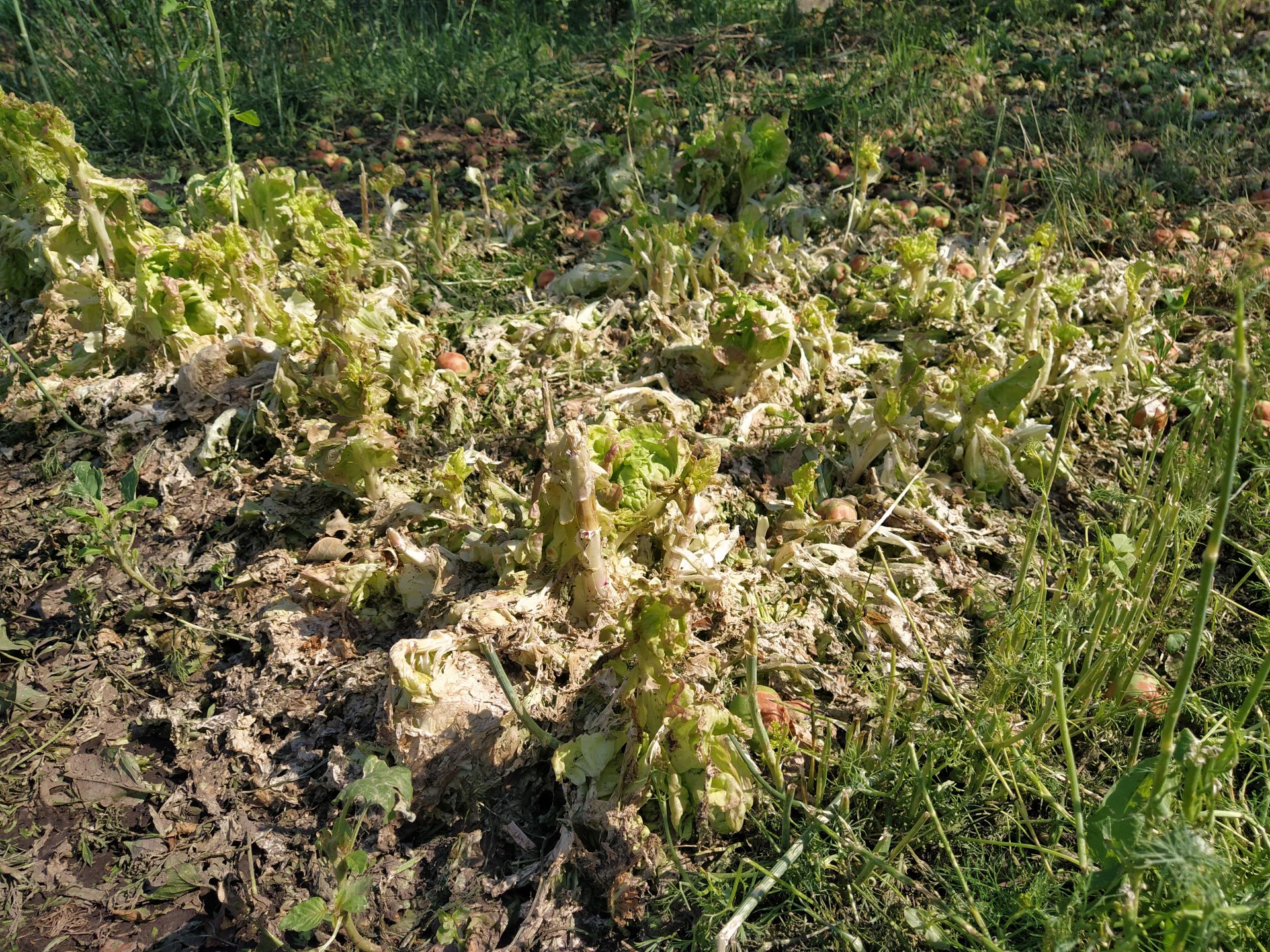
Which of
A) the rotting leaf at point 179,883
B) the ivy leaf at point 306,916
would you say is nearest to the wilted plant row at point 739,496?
the ivy leaf at point 306,916

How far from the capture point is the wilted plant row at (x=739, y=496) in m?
1.75

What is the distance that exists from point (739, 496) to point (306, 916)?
1.50 meters

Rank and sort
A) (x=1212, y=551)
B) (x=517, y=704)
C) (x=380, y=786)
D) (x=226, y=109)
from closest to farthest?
(x=1212, y=551)
(x=380, y=786)
(x=517, y=704)
(x=226, y=109)

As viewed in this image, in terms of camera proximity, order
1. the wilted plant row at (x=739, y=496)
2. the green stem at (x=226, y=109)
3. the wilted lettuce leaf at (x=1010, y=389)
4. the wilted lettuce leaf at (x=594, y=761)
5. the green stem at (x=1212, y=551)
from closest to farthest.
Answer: the green stem at (x=1212, y=551) < the wilted plant row at (x=739, y=496) < the wilted lettuce leaf at (x=594, y=761) < the wilted lettuce leaf at (x=1010, y=389) < the green stem at (x=226, y=109)

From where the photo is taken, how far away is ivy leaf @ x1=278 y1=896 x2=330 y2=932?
1519mm

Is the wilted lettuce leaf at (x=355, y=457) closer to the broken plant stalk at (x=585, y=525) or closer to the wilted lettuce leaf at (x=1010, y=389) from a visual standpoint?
the broken plant stalk at (x=585, y=525)

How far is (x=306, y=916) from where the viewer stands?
1533 millimetres

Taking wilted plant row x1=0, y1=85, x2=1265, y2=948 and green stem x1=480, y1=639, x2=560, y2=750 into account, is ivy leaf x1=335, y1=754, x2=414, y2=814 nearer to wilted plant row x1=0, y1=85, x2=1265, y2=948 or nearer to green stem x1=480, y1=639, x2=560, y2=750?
wilted plant row x1=0, y1=85, x2=1265, y2=948

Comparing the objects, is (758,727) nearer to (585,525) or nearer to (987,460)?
(585,525)

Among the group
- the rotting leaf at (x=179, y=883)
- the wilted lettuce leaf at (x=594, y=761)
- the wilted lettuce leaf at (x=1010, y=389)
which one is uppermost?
the wilted lettuce leaf at (x=1010, y=389)

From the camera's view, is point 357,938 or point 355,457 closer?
point 357,938

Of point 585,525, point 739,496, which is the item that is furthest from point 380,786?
point 739,496

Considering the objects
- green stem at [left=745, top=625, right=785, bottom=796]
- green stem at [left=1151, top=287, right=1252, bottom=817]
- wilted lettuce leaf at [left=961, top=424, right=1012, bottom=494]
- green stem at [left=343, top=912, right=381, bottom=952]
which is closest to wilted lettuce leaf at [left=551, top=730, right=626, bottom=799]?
green stem at [left=745, top=625, right=785, bottom=796]

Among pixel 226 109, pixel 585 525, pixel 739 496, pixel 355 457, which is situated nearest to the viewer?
pixel 585 525
